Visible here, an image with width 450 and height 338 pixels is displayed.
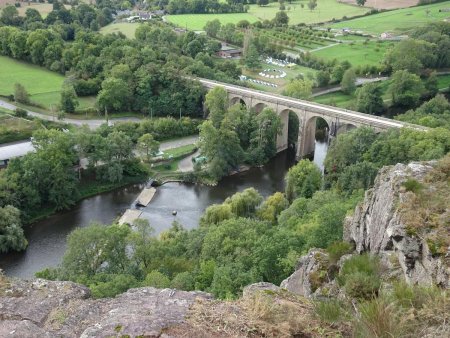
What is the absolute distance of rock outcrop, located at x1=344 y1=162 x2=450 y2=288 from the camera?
36.9ft

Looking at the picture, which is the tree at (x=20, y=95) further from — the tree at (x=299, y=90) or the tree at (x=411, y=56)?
the tree at (x=411, y=56)

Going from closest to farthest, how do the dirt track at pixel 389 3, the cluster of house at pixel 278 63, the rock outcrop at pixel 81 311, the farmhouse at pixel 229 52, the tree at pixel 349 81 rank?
the rock outcrop at pixel 81 311 < the tree at pixel 349 81 < the cluster of house at pixel 278 63 < the farmhouse at pixel 229 52 < the dirt track at pixel 389 3

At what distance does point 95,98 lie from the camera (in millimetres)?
66625

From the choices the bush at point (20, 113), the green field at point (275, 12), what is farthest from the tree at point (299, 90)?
the green field at point (275, 12)

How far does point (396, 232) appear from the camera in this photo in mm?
12477

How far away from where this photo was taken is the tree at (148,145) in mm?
49969

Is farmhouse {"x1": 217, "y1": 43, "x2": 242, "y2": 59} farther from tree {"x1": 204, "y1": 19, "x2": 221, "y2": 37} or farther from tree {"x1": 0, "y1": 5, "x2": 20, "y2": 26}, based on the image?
tree {"x1": 0, "y1": 5, "x2": 20, "y2": 26}

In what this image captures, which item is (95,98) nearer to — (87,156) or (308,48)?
(87,156)

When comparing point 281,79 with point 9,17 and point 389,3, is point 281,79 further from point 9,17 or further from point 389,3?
point 389,3

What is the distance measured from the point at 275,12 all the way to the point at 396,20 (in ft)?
95.5

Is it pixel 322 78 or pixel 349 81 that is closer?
pixel 349 81

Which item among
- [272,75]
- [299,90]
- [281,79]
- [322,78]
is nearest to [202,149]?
[299,90]

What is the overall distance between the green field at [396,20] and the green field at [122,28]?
43959 mm

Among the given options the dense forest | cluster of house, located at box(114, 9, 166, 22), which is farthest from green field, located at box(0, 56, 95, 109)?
cluster of house, located at box(114, 9, 166, 22)
